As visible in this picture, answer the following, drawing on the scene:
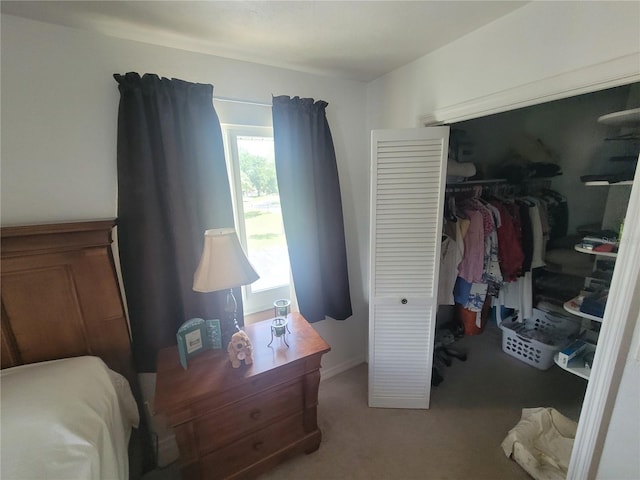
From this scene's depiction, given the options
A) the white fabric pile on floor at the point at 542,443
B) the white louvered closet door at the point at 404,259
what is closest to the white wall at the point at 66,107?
the white louvered closet door at the point at 404,259

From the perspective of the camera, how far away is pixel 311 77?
1.63m

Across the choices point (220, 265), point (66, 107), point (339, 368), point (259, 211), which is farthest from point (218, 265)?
point (339, 368)

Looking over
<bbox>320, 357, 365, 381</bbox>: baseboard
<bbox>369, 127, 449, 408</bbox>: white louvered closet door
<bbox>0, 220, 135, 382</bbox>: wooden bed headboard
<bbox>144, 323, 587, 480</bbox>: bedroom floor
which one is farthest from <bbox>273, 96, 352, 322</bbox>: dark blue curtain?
<bbox>0, 220, 135, 382</bbox>: wooden bed headboard

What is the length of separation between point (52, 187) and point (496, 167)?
2984 millimetres

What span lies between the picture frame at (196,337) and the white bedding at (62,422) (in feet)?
0.96

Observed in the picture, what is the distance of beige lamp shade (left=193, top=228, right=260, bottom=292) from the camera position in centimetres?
116

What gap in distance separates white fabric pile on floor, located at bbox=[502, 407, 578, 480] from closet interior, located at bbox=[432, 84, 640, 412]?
11.6 inches

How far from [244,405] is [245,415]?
0.19 ft

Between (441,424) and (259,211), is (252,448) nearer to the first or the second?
(441,424)

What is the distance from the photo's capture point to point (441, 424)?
5.35 feet

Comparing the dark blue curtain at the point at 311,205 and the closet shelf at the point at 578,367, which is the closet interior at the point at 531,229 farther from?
the dark blue curtain at the point at 311,205

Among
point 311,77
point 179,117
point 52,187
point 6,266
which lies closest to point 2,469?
Answer: point 6,266

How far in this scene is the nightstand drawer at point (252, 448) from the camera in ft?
4.00

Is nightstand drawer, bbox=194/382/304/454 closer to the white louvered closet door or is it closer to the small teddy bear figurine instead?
the small teddy bear figurine
